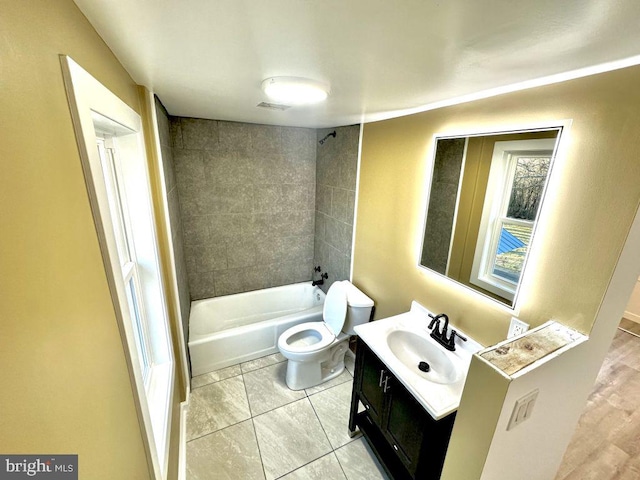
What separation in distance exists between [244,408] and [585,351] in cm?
222

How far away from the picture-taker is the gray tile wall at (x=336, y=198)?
2.44 metres

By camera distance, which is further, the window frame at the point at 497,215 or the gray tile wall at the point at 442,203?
the gray tile wall at the point at 442,203

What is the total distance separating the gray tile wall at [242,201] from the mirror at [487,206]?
166 cm

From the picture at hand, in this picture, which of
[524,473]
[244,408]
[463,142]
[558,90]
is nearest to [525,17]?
[558,90]

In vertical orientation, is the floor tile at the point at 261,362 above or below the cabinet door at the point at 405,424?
below

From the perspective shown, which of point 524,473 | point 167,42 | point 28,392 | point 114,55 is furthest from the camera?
point 524,473

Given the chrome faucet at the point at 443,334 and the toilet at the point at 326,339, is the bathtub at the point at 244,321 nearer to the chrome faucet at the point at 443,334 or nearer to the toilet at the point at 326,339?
the toilet at the point at 326,339

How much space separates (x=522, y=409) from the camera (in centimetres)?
99

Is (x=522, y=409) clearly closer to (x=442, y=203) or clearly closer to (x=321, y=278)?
(x=442, y=203)

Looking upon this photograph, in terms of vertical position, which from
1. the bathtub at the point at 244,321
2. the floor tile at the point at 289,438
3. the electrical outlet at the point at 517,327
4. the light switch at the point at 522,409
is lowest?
the floor tile at the point at 289,438

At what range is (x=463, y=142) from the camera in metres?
1.51

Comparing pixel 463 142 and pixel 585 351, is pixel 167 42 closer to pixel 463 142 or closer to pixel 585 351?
pixel 463 142

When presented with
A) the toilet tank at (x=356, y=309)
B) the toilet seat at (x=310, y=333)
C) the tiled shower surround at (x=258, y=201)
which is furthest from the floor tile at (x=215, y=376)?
the toilet tank at (x=356, y=309)

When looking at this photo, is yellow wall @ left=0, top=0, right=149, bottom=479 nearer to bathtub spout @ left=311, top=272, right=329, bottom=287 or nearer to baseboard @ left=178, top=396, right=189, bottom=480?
baseboard @ left=178, top=396, right=189, bottom=480
